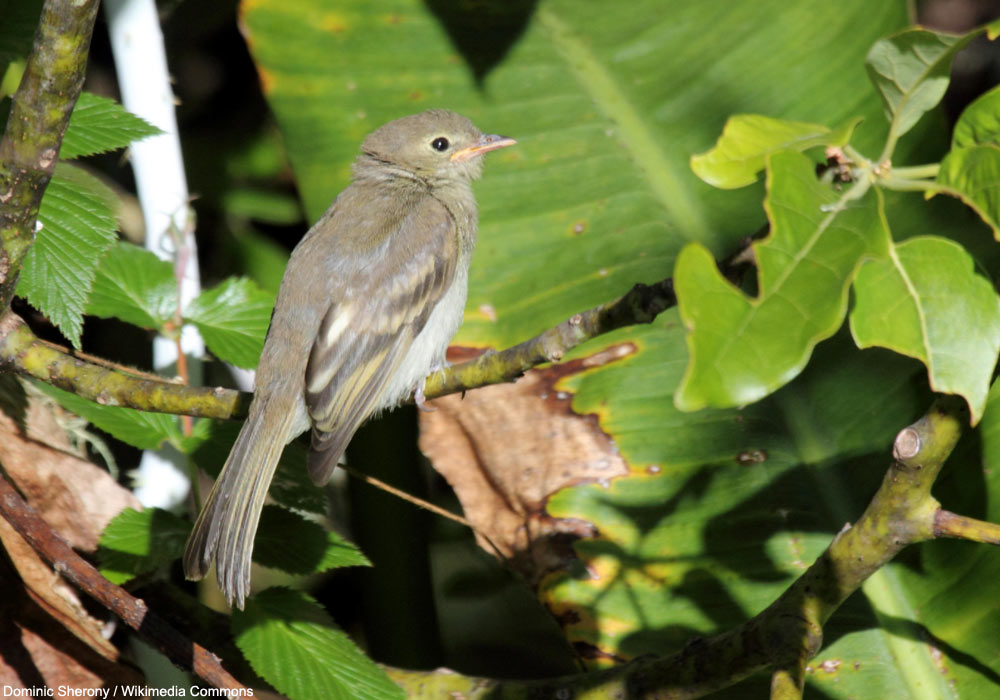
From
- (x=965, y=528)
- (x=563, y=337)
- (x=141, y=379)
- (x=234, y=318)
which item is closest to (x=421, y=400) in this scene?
(x=234, y=318)

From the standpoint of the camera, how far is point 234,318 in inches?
125

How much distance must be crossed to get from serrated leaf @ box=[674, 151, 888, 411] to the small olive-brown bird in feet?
5.43

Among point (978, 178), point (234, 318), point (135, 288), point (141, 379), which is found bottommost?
point (234, 318)

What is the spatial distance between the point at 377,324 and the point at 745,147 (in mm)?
2070

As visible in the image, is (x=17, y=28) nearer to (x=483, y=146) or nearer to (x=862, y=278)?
(x=483, y=146)

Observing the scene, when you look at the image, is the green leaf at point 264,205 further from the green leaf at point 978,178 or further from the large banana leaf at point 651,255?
the green leaf at point 978,178

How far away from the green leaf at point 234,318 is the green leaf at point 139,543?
490 mm

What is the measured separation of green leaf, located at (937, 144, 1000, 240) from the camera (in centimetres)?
163

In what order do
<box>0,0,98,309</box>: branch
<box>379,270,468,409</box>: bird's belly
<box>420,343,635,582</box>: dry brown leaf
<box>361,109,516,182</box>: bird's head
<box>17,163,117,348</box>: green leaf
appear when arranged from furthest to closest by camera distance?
1. <box>361,109,516,182</box>: bird's head
2. <box>379,270,468,409</box>: bird's belly
3. <box>420,343,635,582</box>: dry brown leaf
4. <box>17,163,117,348</box>: green leaf
5. <box>0,0,98,309</box>: branch

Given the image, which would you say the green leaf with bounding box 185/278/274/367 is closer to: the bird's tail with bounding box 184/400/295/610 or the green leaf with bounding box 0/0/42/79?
the bird's tail with bounding box 184/400/295/610

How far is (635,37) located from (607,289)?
92 centimetres

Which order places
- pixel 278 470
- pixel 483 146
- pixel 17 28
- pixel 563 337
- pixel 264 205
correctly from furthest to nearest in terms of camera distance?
1. pixel 264 205
2. pixel 483 146
3. pixel 278 470
4. pixel 17 28
5. pixel 563 337

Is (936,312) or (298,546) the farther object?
(298,546)

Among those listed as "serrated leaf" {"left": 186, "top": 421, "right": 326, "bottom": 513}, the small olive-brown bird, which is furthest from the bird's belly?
"serrated leaf" {"left": 186, "top": 421, "right": 326, "bottom": 513}
